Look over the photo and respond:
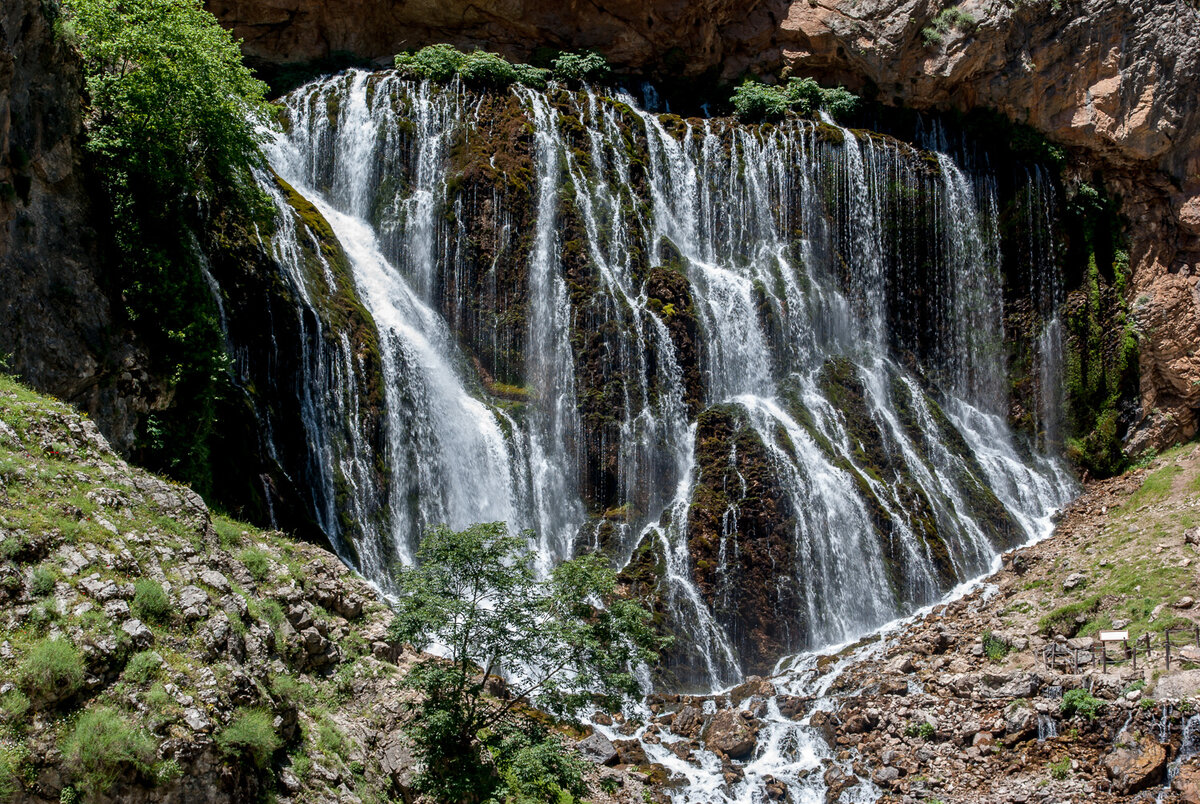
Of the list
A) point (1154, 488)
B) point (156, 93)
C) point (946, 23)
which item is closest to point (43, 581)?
point (156, 93)

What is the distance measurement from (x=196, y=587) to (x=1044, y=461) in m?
28.3

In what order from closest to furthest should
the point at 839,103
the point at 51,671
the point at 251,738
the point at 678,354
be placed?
the point at 51,671
the point at 251,738
the point at 678,354
the point at 839,103

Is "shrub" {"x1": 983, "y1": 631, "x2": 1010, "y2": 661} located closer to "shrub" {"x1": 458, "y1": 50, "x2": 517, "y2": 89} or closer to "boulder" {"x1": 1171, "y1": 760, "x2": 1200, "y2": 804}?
"boulder" {"x1": 1171, "y1": 760, "x2": 1200, "y2": 804}

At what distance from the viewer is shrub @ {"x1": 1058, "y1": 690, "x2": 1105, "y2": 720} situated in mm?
16234

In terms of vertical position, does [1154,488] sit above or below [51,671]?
below

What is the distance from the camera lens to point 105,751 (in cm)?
927

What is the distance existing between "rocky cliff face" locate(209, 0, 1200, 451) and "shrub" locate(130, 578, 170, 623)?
95.4 feet

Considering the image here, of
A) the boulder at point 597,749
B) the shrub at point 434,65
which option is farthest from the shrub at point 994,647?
the shrub at point 434,65

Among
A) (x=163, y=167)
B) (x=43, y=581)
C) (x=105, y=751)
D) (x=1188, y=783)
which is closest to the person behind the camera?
(x=105, y=751)

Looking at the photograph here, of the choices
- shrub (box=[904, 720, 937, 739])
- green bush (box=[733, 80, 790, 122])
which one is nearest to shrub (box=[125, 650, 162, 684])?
shrub (box=[904, 720, 937, 739])

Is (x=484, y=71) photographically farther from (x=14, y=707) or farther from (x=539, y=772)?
(x=14, y=707)

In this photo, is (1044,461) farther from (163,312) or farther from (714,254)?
(163,312)

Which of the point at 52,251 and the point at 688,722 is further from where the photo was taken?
the point at 688,722

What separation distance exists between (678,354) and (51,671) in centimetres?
2043
